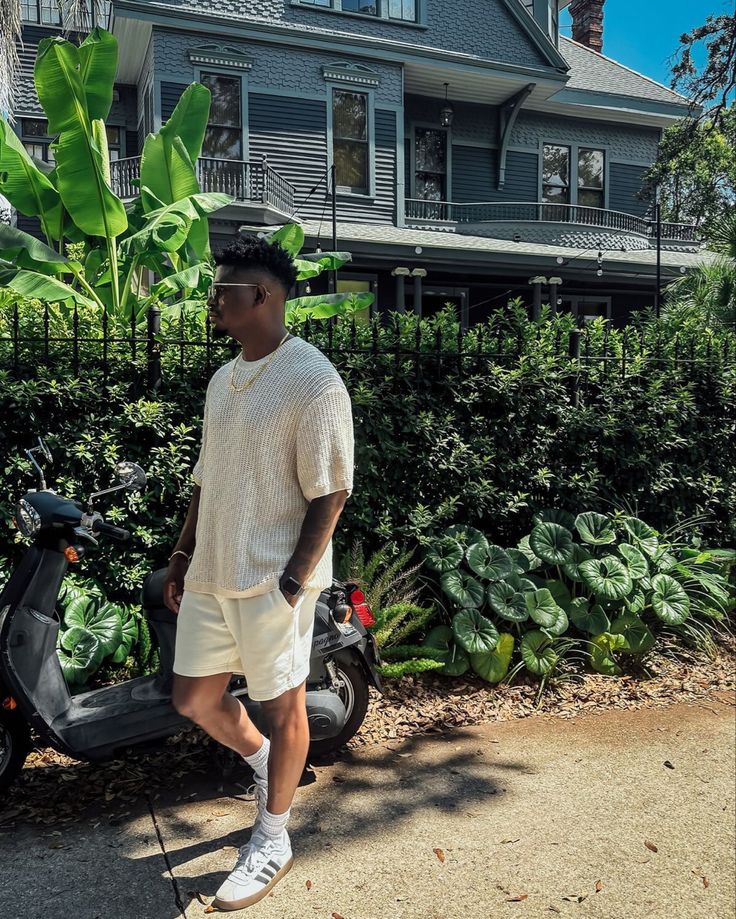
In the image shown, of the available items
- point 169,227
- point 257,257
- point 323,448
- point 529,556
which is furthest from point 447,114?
point 323,448

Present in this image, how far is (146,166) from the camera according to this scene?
8.90m

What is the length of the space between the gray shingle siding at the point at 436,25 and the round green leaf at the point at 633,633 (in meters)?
14.6

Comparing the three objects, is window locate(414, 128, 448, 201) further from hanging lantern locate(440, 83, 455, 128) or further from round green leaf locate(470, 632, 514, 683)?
round green leaf locate(470, 632, 514, 683)

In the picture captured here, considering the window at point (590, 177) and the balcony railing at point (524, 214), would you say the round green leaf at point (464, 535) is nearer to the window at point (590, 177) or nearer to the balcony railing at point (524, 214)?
the balcony railing at point (524, 214)

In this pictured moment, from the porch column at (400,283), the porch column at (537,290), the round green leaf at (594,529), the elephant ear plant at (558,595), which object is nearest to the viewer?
the elephant ear plant at (558,595)

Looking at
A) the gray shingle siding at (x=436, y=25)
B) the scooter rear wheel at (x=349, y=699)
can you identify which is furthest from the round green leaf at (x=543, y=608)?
the gray shingle siding at (x=436, y=25)

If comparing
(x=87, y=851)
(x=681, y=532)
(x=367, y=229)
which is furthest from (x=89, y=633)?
(x=367, y=229)

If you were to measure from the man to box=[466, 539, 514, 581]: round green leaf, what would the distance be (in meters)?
2.26

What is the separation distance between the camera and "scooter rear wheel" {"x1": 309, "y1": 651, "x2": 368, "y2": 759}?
3.73m

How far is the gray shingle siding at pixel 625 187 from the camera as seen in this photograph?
21.0 metres

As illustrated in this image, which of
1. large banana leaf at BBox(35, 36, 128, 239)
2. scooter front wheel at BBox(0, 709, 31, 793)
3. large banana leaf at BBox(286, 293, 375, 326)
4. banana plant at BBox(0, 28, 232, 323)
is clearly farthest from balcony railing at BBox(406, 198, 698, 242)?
scooter front wheel at BBox(0, 709, 31, 793)

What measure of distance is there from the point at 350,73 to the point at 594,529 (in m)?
14.3

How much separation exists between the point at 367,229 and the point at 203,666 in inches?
595

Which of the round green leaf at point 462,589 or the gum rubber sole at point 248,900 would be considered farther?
the round green leaf at point 462,589
